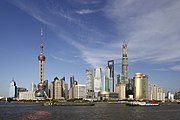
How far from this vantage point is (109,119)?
138125 millimetres

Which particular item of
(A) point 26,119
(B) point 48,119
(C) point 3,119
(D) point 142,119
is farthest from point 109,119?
(C) point 3,119

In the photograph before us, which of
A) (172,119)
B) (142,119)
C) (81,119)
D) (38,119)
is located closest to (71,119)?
(81,119)

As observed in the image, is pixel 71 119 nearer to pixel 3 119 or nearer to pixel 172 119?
pixel 3 119

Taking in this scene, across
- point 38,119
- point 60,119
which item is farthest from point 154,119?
point 38,119

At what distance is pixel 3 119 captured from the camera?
135 meters

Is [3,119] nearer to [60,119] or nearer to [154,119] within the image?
[60,119]

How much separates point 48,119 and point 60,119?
572cm

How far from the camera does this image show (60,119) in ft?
441

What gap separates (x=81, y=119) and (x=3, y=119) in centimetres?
3673

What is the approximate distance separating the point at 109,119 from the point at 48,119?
2911 cm

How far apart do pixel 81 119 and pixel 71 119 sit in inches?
190

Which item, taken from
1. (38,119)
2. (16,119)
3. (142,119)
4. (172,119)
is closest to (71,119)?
(38,119)

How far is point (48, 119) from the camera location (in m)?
135

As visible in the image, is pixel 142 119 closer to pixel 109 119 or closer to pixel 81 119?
pixel 109 119
